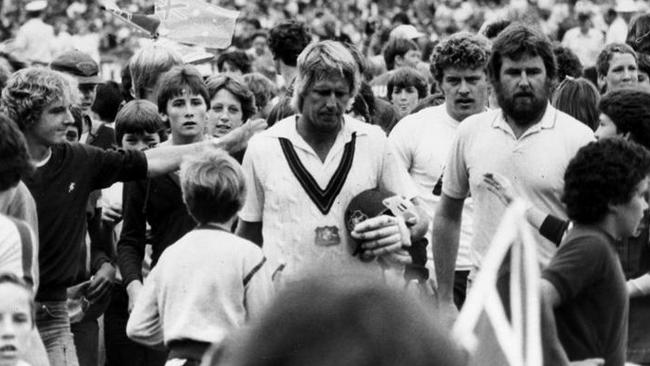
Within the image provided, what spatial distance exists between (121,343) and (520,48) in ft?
9.55

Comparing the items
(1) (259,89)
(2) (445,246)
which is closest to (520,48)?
(2) (445,246)

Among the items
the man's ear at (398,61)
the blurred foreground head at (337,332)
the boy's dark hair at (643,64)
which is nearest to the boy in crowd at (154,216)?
the boy's dark hair at (643,64)

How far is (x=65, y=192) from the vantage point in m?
7.48

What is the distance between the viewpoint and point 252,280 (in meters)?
6.07

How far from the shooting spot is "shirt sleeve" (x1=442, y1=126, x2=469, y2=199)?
749cm

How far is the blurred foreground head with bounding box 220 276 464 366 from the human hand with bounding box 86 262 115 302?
6835 mm

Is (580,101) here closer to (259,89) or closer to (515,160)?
(515,160)

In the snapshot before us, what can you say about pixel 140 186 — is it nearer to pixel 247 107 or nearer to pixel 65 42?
pixel 247 107

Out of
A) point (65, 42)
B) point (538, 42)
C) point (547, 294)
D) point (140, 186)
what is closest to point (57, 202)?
point (140, 186)

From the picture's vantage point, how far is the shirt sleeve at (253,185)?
7.06 metres

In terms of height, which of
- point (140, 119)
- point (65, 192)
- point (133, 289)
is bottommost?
point (133, 289)

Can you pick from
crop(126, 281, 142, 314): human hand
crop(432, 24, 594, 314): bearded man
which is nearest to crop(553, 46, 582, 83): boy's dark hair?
crop(432, 24, 594, 314): bearded man

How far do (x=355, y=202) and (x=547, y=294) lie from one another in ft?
5.43

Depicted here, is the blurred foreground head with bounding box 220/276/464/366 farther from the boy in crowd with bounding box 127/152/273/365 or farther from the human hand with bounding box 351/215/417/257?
the human hand with bounding box 351/215/417/257
